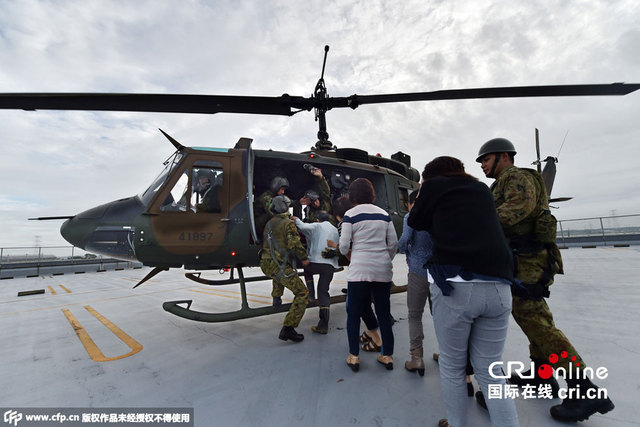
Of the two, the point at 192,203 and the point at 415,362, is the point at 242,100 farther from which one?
the point at 415,362

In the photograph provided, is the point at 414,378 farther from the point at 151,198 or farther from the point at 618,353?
the point at 151,198

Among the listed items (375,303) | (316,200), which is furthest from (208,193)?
(375,303)

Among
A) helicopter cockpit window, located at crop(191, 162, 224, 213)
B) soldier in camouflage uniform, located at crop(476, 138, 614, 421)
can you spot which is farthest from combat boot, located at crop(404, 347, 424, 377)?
helicopter cockpit window, located at crop(191, 162, 224, 213)

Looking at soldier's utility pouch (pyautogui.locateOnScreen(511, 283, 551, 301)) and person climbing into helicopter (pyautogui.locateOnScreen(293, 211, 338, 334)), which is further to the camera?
person climbing into helicopter (pyautogui.locateOnScreen(293, 211, 338, 334))

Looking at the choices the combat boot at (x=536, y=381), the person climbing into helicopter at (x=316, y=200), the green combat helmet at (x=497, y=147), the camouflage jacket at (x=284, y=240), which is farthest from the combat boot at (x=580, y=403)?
the person climbing into helicopter at (x=316, y=200)

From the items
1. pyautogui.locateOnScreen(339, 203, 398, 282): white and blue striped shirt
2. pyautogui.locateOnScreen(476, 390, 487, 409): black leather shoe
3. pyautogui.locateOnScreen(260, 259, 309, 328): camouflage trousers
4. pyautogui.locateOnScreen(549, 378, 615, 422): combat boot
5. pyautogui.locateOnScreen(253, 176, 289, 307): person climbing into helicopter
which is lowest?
pyautogui.locateOnScreen(476, 390, 487, 409): black leather shoe

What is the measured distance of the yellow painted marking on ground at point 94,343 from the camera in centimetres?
339

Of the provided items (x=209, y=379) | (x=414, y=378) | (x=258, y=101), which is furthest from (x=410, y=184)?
(x=209, y=379)

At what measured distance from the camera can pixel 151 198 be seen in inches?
151

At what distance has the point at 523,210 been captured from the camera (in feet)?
6.40

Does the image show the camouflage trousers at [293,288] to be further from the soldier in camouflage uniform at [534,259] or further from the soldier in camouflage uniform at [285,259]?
the soldier in camouflage uniform at [534,259]

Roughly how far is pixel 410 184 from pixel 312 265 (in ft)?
11.2

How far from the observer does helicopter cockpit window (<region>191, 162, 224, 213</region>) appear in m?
3.92
